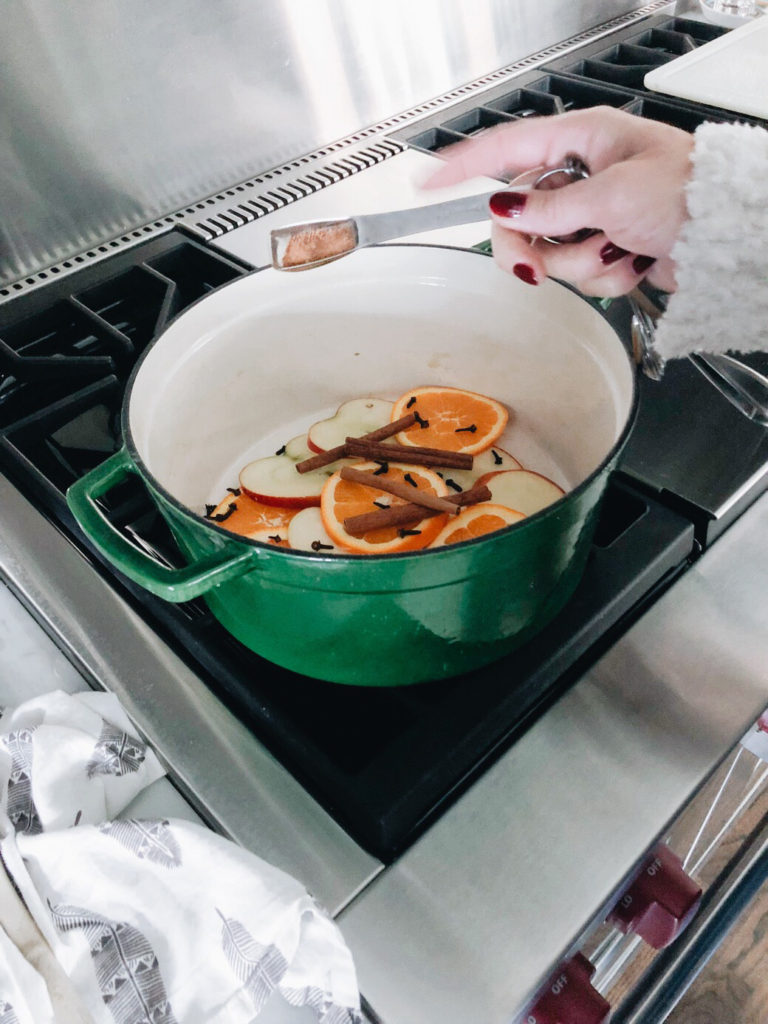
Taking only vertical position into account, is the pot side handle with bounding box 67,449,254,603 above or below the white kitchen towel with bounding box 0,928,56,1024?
above

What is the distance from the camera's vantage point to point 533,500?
1.99ft

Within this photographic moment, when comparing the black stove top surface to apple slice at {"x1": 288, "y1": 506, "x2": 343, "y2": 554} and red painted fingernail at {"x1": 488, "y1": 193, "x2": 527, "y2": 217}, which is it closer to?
apple slice at {"x1": 288, "y1": 506, "x2": 343, "y2": 554}

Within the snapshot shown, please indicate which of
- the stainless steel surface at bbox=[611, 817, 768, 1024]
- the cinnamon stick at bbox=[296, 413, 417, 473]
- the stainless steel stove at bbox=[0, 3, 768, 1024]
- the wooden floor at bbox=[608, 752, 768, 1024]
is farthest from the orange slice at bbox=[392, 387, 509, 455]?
the wooden floor at bbox=[608, 752, 768, 1024]

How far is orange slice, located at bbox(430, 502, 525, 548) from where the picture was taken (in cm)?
57

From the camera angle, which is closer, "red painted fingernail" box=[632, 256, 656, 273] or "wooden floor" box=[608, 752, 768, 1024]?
"red painted fingernail" box=[632, 256, 656, 273]

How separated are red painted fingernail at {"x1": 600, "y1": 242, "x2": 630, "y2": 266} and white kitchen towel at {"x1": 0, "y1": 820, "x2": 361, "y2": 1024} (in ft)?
1.52

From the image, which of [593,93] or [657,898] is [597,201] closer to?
[657,898]

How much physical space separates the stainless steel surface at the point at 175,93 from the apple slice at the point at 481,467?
46 cm

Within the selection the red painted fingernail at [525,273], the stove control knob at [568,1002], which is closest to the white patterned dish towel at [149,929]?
the stove control knob at [568,1002]

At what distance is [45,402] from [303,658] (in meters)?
0.41

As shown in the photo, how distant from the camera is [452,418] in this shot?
0.68m

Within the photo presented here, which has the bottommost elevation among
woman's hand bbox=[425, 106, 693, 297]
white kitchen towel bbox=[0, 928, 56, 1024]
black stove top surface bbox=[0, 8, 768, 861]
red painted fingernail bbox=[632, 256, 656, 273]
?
white kitchen towel bbox=[0, 928, 56, 1024]

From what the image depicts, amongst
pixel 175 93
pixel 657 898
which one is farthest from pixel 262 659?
pixel 175 93

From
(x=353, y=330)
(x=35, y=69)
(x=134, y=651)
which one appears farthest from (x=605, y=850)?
(x=35, y=69)
